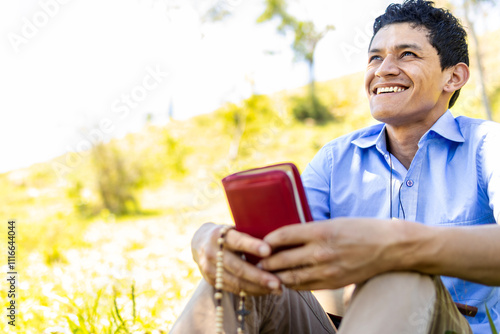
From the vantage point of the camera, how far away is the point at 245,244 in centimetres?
111

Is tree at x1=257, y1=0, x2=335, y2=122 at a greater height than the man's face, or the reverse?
tree at x1=257, y1=0, x2=335, y2=122

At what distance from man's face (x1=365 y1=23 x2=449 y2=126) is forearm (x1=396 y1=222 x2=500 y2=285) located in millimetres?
717

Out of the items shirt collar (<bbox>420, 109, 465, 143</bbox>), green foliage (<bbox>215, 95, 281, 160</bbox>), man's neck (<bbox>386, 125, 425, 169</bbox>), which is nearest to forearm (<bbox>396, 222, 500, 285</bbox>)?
shirt collar (<bbox>420, 109, 465, 143</bbox>)

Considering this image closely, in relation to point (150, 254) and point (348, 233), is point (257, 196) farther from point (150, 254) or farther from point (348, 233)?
point (150, 254)

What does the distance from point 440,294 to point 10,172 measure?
13.3 metres

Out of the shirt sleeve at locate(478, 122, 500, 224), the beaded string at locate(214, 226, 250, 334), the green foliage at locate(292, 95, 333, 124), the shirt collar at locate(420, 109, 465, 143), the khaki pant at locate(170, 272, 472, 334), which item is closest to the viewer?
the khaki pant at locate(170, 272, 472, 334)

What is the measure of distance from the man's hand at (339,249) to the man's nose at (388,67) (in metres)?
0.94

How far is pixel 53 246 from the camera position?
479 cm

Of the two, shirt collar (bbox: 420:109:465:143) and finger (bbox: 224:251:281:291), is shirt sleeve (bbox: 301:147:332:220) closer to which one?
shirt collar (bbox: 420:109:465:143)

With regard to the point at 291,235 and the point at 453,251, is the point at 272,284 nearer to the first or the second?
the point at 291,235

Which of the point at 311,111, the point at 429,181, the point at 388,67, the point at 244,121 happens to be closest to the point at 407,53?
the point at 388,67

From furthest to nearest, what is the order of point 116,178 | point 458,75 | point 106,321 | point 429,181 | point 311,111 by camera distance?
point 311,111 < point 116,178 < point 106,321 < point 458,75 < point 429,181

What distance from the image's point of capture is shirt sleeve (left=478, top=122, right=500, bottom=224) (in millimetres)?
1363

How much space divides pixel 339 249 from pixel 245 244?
246 millimetres
